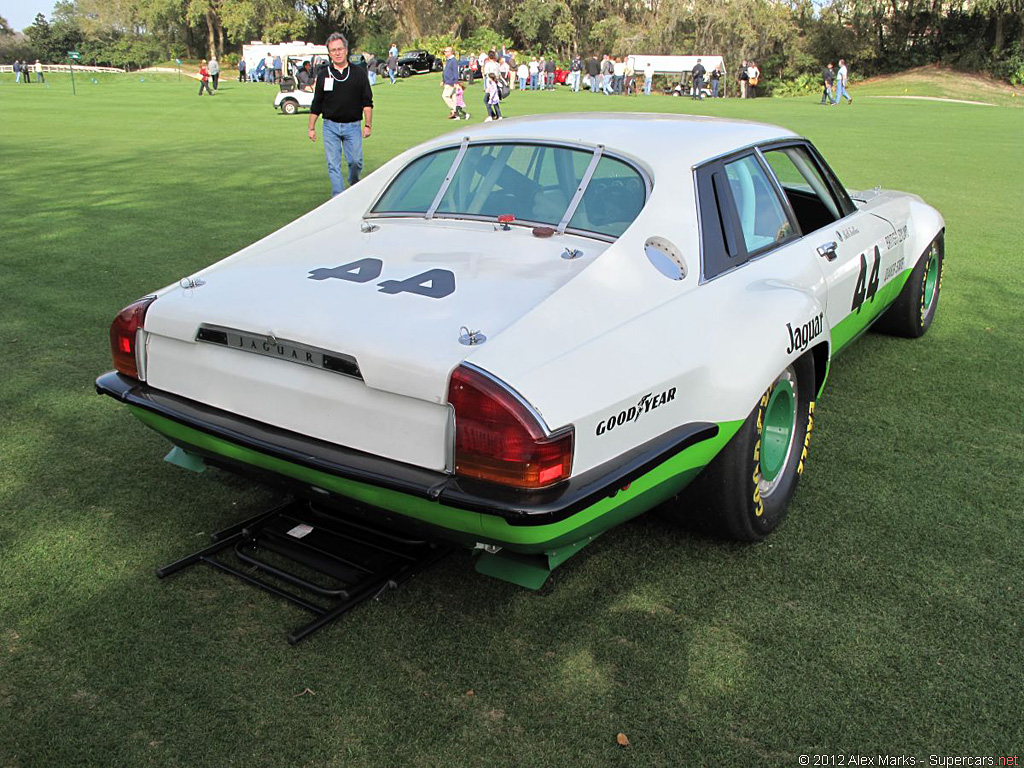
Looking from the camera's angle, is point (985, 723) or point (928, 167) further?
point (928, 167)

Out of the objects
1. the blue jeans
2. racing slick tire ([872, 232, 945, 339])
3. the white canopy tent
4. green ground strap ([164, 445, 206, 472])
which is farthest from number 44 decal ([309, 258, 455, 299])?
the white canopy tent

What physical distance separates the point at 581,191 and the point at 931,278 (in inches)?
139

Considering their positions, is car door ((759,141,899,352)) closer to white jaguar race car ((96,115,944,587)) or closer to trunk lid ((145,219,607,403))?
white jaguar race car ((96,115,944,587))

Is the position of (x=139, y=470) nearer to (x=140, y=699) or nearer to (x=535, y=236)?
(x=140, y=699)

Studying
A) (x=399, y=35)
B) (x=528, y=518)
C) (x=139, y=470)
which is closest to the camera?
(x=528, y=518)

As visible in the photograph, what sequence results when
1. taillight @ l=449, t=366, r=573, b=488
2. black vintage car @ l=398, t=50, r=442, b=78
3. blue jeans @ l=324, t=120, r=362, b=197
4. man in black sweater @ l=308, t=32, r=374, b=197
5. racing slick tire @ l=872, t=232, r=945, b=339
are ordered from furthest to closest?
black vintage car @ l=398, t=50, r=442, b=78 < blue jeans @ l=324, t=120, r=362, b=197 < man in black sweater @ l=308, t=32, r=374, b=197 < racing slick tire @ l=872, t=232, r=945, b=339 < taillight @ l=449, t=366, r=573, b=488

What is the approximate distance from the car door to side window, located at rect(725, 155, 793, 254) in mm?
91

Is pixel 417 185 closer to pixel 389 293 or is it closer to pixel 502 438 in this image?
pixel 389 293

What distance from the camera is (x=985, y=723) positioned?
2.40 metres

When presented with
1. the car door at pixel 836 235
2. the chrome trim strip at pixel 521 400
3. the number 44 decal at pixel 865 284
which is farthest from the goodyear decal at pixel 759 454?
the number 44 decal at pixel 865 284

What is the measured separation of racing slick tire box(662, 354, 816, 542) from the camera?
304 centimetres

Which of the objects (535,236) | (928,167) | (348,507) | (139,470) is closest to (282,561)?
(348,507)

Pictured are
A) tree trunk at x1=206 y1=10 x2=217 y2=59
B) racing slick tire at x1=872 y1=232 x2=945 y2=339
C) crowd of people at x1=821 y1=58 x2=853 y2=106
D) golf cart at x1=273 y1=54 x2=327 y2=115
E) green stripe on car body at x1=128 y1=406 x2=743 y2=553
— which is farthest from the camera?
tree trunk at x1=206 y1=10 x2=217 y2=59

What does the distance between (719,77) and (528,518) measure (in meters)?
49.2
